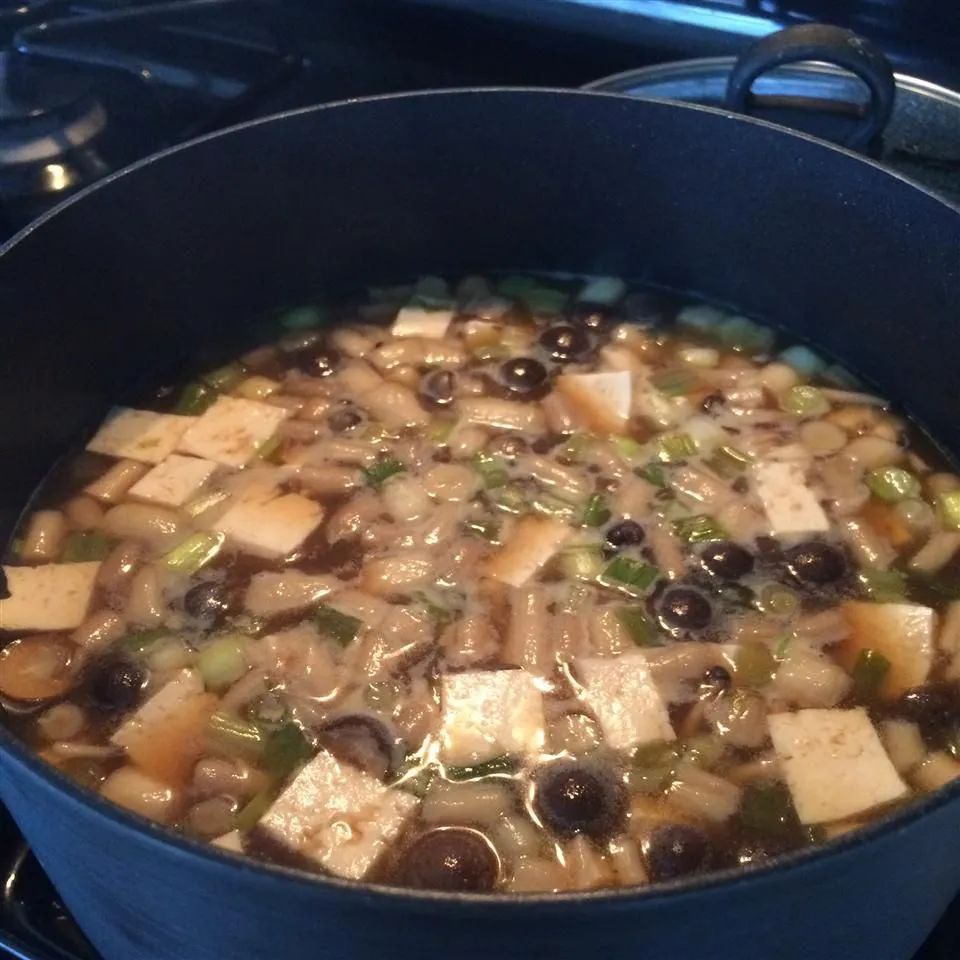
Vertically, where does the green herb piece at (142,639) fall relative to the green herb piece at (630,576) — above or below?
below

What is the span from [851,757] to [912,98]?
105 cm

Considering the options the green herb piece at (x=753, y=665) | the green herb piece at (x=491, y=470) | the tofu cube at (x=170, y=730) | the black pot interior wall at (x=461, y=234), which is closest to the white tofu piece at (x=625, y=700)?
the green herb piece at (x=753, y=665)

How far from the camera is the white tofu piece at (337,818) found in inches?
43.5

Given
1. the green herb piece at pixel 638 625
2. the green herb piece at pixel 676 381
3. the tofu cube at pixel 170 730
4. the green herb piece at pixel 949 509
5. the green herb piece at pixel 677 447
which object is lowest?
the tofu cube at pixel 170 730

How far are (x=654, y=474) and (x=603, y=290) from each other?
17.5 inches

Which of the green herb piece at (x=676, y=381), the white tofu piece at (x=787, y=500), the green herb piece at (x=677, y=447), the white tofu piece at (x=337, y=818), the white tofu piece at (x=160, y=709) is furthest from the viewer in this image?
the green herb piece at (x=676, y=381)

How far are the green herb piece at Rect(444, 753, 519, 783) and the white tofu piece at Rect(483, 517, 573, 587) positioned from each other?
0.25m

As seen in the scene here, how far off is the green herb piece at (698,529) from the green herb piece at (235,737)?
587 millimetres

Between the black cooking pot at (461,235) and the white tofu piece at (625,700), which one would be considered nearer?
the white tofu piece at (625,700)

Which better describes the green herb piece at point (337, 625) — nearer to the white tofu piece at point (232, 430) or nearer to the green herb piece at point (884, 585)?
the white tofu piece at point (232, 430)

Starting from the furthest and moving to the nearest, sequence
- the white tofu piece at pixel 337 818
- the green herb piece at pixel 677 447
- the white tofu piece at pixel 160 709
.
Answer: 1. the green herb piece at pixel 677 447
2. the white tofu piece at pixel 160 709
3. the white tofu piece at pixel 337 818

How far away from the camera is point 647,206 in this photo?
1723 mm

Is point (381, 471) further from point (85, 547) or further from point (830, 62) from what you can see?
point (830, 62)

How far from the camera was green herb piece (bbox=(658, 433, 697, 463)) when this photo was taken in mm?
1549
